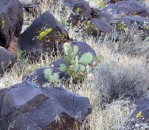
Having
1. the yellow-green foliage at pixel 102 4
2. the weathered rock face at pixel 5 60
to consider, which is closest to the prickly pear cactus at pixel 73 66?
the weathered rock face at pixel 5 60

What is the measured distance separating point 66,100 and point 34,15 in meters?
5.26

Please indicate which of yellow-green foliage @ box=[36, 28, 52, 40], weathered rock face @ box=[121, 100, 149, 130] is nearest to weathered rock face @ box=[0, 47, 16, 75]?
yellow-green foliage @ box=[36, 28, 52, 40]

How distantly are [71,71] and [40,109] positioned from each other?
189 centimetres

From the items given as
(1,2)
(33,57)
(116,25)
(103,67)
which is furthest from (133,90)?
(116,25)

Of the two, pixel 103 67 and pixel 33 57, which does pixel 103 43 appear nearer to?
pixel 33 57

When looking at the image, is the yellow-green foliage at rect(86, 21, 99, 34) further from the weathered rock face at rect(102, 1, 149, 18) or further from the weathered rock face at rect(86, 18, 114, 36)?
the weathered rock face at rect(102, 1, 149, 18)

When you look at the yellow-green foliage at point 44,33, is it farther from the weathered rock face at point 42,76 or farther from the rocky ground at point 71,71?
the weathered rock face at point 42,76

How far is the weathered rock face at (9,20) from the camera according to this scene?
22.6ft

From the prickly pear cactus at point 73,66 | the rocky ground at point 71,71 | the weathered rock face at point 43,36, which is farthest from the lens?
the weathered rock face at point 43,36

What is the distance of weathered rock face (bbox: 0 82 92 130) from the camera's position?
13.7 ft

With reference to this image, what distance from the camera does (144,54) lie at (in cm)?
880

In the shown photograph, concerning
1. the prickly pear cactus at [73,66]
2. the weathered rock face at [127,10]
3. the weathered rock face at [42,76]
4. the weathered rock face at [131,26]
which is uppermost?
the prickly pear cactus at [73,66]

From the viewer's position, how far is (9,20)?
705 cm

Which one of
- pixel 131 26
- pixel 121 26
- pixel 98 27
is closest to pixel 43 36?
pixel 98 27
